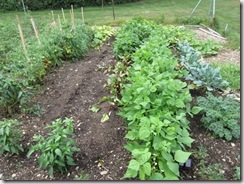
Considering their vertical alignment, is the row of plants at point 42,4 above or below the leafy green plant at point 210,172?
above

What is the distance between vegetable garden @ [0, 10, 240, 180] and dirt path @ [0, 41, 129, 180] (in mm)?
11

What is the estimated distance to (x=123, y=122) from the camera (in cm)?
319

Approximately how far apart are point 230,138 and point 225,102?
412 mm

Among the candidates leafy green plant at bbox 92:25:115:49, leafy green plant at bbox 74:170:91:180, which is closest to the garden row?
leafy green plant at bbox 74:170:91:180

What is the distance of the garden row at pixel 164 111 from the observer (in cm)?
232

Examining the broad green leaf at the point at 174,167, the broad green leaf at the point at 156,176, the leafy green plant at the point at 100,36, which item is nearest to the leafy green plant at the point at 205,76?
the broad green leaf at the point at 174,167

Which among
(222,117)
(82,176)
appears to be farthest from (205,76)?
(82,176)

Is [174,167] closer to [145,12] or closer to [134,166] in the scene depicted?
[134,166]

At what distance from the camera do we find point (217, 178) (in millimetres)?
2312

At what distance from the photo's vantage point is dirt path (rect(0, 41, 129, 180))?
8.59 ft

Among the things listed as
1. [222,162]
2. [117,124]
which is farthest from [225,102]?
[117,124]

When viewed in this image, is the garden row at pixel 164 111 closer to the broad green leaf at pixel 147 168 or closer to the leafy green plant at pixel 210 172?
the broad green leaf at pixel 147 168

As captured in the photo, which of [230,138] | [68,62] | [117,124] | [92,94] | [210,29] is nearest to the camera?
[230,138]

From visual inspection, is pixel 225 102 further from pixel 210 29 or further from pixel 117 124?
pixel 210 29
